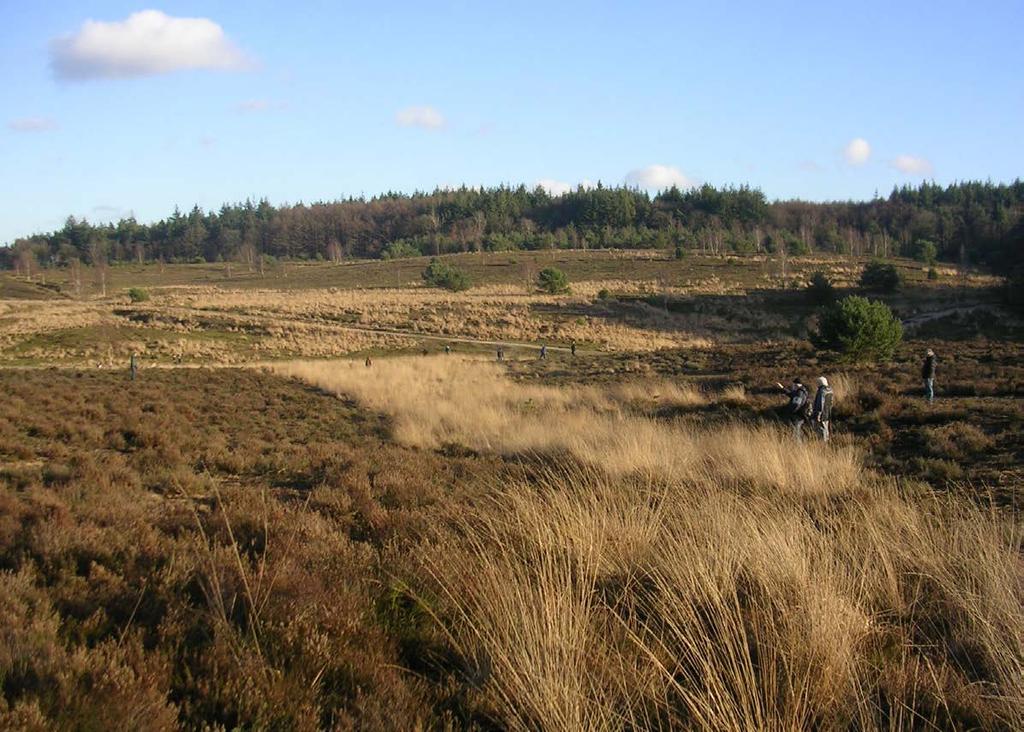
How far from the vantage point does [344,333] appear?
175 ft

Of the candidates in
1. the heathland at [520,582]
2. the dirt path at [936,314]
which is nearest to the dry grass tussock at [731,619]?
the heathland at [520,582]

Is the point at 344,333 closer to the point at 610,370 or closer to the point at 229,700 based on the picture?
the point at 610,370

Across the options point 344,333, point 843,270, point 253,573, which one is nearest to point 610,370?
point 344,333

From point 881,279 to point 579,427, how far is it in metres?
67.3

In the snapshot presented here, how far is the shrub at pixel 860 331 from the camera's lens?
31562 mm

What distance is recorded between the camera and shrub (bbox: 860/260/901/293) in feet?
237

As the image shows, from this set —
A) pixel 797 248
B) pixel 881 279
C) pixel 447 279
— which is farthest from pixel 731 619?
pixel 797 248

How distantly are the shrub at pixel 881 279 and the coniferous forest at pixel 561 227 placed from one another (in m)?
44.8

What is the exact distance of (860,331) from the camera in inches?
1240

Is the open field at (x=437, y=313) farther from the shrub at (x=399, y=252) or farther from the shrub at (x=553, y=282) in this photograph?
the shrub at (x=399, y=252)

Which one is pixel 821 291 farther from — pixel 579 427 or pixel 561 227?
pixel 561 227

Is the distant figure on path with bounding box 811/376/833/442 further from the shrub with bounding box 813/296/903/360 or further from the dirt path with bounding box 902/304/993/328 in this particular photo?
the dirt path with bounding box 902/304/993/328

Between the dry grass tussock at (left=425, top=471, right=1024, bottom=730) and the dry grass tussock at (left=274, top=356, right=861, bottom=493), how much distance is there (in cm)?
267

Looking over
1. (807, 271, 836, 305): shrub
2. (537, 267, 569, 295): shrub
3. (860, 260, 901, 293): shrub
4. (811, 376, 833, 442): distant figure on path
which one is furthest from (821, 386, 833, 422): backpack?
(860, 260, 901, 293): shrub
